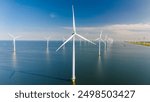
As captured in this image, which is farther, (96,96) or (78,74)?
(78,74)

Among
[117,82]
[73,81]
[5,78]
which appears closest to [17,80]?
[5,78]

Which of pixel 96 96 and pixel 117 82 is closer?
pixel 96 96

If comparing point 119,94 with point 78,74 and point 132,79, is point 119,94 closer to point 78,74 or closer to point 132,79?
point 132,79

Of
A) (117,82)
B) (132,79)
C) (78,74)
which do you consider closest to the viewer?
(117,82)

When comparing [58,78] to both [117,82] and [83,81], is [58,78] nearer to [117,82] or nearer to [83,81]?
[83,81]

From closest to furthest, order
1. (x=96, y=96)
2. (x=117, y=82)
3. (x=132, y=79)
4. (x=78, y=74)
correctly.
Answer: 1. (x=96, y=96)
2. (x=117, y=82)
3. (x=132, y=79)
4. (x=78, y=74)

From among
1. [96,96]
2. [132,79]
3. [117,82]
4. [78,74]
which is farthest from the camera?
[78,74]

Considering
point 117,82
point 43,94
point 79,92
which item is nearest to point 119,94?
point 79,92

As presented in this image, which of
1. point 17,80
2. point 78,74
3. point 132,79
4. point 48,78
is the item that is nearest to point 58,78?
point 48,78
